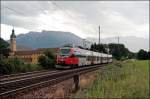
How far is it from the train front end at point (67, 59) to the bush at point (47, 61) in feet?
6.68

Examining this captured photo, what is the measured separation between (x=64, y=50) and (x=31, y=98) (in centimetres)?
2929

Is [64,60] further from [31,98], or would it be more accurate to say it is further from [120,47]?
[120,47]

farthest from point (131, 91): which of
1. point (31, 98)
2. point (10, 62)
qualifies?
point (10, 62)

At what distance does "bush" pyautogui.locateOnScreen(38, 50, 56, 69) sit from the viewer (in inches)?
1737

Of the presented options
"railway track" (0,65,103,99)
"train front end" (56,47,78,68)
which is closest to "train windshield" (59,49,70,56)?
"train front end" (56,47,78,68)

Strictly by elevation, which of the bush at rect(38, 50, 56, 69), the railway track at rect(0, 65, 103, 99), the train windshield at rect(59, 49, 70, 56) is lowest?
the railway track at rect(0, 65, 103, 99)

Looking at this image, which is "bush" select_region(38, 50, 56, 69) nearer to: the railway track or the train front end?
the train front end

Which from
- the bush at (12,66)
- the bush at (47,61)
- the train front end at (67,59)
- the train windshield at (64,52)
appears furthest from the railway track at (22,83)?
the bush at (47,61)

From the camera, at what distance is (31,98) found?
562 inches

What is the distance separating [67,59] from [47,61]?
→ 3.37 meters

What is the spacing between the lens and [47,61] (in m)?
44.8

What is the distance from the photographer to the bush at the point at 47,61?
44125 millimetres

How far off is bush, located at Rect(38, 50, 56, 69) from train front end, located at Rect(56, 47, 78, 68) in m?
2.04

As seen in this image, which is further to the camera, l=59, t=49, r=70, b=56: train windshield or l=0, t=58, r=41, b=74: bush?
l=59, t=49, r=70, b=56: train windshield
